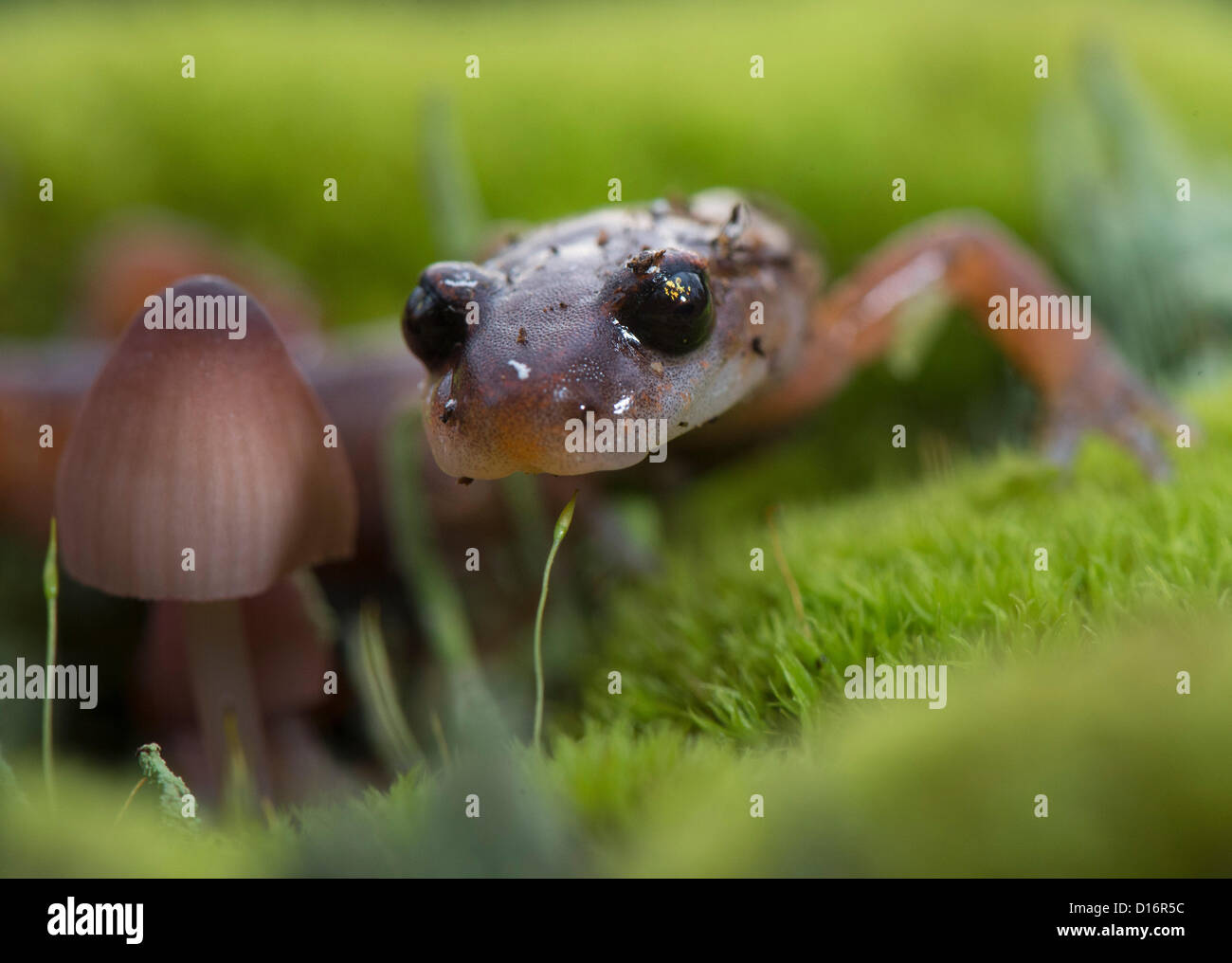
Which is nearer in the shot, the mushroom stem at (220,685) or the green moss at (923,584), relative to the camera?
the green moss at (923,584)

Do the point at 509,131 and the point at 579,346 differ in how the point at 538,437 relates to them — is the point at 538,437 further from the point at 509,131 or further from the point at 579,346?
the point at 509,131

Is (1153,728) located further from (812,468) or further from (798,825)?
(812,468)

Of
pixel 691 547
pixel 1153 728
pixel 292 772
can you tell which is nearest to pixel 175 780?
pixel 292 772

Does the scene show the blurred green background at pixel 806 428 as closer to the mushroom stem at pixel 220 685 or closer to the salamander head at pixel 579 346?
the mushroom stem at pixel 220 685

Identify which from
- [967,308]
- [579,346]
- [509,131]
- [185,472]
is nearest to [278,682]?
[185,472]

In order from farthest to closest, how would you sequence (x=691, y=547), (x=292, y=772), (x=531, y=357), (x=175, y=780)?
(x=691, y=547), (x=292, y=772), (x=531, y=357), (x=175, y=780)

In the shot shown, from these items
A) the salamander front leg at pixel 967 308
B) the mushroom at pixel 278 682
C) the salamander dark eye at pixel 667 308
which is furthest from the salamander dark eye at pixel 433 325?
the salamander front leg at pixel 967 308
